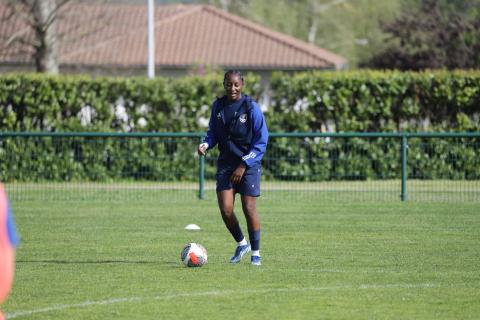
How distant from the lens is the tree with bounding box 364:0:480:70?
37656 millimetres

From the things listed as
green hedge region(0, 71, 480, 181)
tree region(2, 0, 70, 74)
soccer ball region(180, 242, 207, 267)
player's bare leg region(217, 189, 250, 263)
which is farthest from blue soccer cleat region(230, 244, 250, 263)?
tree region(2, 0, 70, 74)

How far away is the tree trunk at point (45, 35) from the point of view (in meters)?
34.7

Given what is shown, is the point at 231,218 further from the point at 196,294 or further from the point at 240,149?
the point at 196,294

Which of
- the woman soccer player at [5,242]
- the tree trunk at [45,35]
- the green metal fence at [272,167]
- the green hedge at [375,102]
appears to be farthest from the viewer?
the tree trunk at [45,35]

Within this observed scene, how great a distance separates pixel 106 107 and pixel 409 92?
7.03 m

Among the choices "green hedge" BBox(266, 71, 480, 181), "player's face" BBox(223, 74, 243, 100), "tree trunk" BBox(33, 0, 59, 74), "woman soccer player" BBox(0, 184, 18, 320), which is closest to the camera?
"woman soccer player" BBox(0, 184, 18, 320)

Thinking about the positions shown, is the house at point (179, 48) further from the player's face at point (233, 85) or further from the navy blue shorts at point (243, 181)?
the player's face at point (233, 85)

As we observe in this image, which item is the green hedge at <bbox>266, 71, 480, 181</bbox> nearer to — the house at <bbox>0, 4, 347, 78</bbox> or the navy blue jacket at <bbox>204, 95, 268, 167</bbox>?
the navy blue jacket at <bbox>204, 95, 268, 167</bbox>

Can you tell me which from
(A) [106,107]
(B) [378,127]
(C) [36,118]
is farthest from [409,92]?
(C) [36,118]

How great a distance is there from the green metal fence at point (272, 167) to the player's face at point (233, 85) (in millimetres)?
8939

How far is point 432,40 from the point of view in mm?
39531

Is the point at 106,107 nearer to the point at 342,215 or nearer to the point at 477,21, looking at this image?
the point at 342,215

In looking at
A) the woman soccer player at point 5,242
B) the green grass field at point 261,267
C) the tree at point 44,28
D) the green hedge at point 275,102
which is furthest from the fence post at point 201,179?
the woman soccer player at point 5,242

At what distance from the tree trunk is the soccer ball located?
22874 millimetres
